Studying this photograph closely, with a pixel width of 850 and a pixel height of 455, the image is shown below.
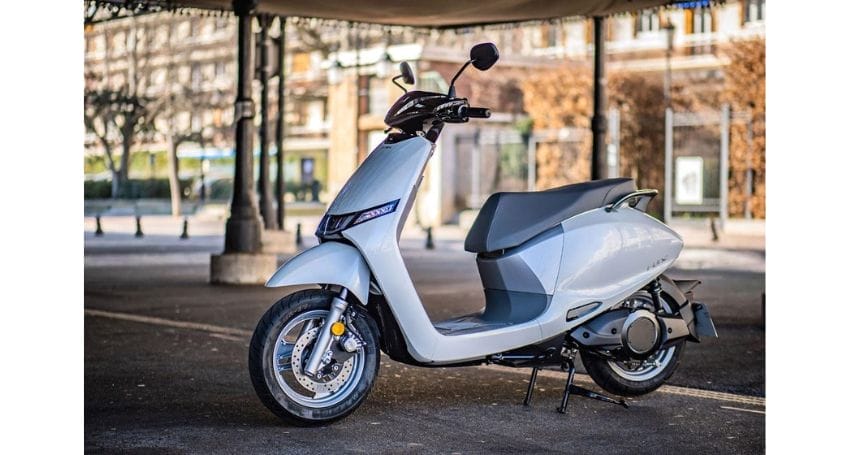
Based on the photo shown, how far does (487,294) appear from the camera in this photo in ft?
21.2

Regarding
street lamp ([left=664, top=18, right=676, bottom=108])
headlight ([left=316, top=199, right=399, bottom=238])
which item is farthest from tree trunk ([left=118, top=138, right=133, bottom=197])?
headlight ([left=316, top=199, right=399, bottom=238])

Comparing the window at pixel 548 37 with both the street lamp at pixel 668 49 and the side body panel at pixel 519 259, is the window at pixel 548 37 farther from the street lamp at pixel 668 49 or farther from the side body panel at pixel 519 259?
the side body panel at pixel 519 259

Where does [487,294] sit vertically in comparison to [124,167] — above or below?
below

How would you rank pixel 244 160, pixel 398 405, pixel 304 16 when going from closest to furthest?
pixel 398 405
pixel 244 160
pixel 304 16

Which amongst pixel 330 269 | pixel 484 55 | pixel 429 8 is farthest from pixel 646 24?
pixel 330 269

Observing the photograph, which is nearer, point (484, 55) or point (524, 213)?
point (484, 55)

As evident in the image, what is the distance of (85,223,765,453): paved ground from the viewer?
553cm

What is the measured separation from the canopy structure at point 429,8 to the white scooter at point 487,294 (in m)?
7.07

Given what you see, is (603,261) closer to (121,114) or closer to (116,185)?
(121,114)

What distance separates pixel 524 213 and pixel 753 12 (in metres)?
36.0

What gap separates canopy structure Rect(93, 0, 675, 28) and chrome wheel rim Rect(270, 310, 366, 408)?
783 centimetres

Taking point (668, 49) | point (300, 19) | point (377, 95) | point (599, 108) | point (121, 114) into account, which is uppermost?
point (668, 49)
